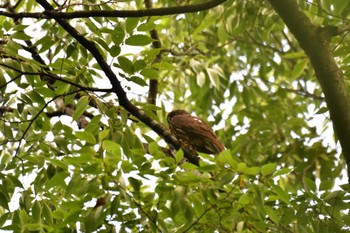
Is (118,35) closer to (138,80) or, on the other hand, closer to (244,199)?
(138,80)

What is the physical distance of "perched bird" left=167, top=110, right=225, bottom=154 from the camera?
472 centimetres

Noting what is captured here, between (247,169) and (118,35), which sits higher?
(118,35)

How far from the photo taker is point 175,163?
272 cm

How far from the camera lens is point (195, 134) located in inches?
187

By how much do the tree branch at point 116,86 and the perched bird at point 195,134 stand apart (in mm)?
1170

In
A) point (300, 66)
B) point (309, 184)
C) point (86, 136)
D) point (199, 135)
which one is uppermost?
point (199, 135)

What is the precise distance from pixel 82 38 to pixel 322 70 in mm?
1148

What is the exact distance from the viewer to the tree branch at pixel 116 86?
2.70 m

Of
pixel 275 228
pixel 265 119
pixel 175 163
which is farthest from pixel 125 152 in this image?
pixel 265 119

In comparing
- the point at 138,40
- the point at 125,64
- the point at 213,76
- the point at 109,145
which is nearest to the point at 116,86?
the point at 125,64

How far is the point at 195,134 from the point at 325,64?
8.63ft

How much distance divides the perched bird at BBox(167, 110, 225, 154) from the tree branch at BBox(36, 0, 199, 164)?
117 centimetres

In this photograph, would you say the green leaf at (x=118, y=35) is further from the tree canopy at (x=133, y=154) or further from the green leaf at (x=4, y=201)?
the green leaf at (x=4, y=201)

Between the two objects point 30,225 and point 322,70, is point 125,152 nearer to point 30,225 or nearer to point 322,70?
point 30,225
